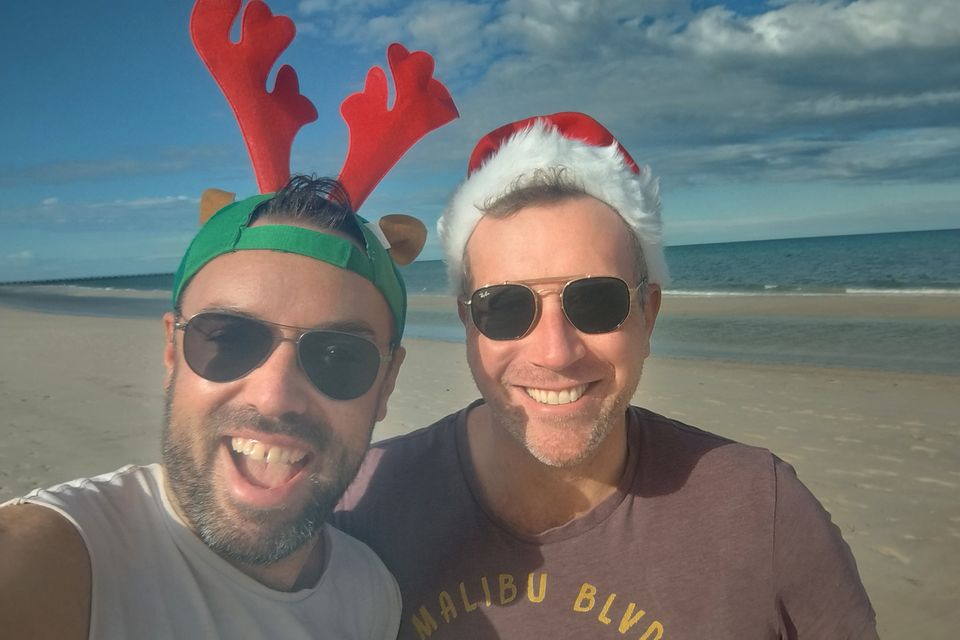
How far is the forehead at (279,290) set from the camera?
71.7 inches

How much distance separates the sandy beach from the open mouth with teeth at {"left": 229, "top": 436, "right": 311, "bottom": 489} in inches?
144

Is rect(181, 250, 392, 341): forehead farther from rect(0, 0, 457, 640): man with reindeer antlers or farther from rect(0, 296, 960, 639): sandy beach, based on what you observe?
rect(0, 296, 960, 639): sandy beach

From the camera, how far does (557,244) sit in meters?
2.10

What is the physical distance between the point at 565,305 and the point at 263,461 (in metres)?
0.95

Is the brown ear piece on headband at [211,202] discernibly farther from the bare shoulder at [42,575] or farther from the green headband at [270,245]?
the bare shoulder at [42,575]

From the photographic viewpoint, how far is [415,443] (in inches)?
97.0

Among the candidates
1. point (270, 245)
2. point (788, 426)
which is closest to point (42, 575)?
point (270, 245)

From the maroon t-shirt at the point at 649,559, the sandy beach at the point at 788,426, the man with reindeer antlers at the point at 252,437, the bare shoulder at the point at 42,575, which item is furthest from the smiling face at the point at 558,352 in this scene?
the sandy beach at the point at 788,426

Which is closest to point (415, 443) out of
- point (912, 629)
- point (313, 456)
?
point (313, 456)

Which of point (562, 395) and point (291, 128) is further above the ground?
point (291, 128)

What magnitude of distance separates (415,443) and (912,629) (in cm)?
323

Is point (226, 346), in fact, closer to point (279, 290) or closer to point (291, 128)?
point (279, 290)

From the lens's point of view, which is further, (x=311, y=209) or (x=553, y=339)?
(x=553, y=339)

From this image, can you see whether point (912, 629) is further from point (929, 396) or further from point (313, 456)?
point (929, 396)
